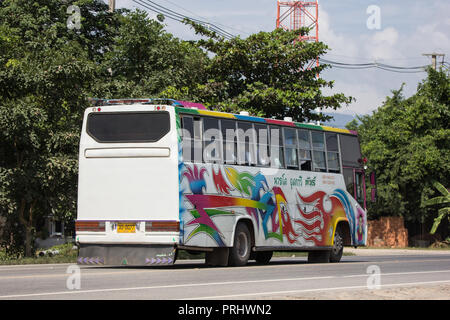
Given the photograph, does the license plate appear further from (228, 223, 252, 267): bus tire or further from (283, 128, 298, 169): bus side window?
(283, 128, 298, 169): bus side window

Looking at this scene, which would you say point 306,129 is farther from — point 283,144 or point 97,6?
point 97,6

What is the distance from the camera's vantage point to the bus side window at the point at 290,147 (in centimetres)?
2345

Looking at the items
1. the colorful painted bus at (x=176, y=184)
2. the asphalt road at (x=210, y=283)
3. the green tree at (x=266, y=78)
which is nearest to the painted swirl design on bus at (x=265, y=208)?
the colorful painted bus at (x=176, y=184)

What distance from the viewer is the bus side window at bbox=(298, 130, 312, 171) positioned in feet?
78.8

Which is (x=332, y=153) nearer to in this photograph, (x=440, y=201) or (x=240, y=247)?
(x=240, y=247)

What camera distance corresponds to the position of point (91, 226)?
19953 mm

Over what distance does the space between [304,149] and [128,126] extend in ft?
20.0

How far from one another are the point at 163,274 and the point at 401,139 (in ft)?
120

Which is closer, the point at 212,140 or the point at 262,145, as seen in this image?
the point at 212,140

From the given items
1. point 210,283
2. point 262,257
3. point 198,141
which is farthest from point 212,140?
point 210,283

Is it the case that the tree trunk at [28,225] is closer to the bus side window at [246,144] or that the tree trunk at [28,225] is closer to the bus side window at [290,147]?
the bus side window at [246,144]

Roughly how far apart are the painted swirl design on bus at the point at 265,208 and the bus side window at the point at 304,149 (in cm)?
82

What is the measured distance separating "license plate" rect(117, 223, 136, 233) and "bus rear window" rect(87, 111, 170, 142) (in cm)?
191

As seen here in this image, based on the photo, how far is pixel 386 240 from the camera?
177 feet
